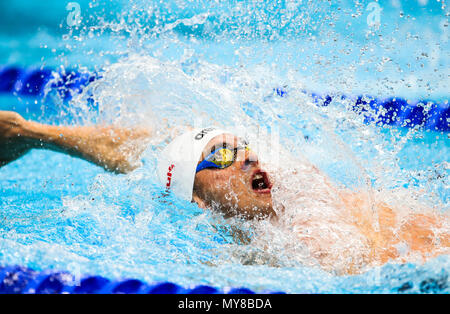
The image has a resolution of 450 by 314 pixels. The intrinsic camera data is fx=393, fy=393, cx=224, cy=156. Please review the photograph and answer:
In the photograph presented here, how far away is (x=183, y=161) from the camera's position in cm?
180

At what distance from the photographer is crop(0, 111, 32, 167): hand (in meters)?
1.91

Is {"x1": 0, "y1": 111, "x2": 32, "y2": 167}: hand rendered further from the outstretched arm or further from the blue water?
the blue water

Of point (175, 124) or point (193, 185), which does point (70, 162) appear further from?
point (193, 185)

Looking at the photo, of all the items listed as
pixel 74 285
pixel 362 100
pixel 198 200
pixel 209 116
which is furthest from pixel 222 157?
pixel 362 100

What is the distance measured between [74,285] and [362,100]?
3269 millimetres

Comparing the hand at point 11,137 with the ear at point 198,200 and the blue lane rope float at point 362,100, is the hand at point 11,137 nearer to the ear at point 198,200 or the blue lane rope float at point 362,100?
the ear at point 198,200

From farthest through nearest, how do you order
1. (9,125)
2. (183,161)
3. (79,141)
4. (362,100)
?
(362,100) < (79,141) < (9,125) < (183,161)

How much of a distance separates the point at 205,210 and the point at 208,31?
3.82m

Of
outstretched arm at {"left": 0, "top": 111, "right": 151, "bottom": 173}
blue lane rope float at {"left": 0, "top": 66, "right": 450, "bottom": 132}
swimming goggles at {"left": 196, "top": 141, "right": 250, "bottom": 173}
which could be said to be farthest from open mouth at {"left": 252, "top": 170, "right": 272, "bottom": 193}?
blue lane rope float at {"left": 0, "top": 66, "right": 450, "bottom": 132}

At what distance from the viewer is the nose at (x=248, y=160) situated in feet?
5.60

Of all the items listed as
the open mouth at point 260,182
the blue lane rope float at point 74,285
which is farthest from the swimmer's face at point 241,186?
the blue lane rope float at point 74,285

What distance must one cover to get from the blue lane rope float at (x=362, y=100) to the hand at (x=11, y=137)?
2437 millimetres

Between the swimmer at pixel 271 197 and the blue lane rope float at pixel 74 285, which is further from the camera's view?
the swimmer at pixel 271 197

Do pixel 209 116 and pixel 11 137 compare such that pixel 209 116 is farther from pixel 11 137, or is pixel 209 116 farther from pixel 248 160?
pixel 11 137
